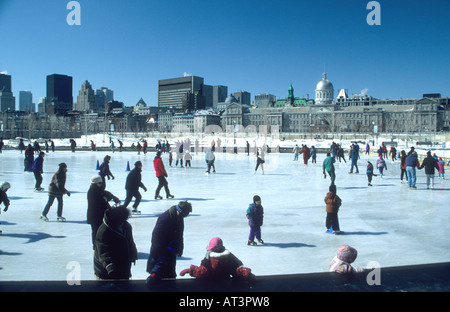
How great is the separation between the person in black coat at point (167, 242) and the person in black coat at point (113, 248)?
0.32 metres

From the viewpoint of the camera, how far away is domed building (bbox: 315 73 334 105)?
143000mm

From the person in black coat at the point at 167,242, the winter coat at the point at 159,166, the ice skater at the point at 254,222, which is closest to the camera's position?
the person in black coat at the point at 167,242

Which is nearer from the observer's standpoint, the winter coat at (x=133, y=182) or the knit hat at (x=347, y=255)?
the knit hat at (x=347, y=255)

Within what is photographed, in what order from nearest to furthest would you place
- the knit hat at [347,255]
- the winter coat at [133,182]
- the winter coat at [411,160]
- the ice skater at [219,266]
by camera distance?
the ice skater at [219,266]
the knit hat at [347,255]
the winter coat at [133,182]
the winter coat at [411,160]

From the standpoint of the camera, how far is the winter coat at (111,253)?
3.67m

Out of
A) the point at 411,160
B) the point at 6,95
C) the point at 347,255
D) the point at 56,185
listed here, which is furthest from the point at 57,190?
the point at 6,95

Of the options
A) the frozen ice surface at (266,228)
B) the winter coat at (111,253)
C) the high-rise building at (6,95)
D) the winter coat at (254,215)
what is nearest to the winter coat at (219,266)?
the winter coat at (111,253)

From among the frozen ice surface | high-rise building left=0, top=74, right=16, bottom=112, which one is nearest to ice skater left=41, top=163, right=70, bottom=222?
the frozen ice surface

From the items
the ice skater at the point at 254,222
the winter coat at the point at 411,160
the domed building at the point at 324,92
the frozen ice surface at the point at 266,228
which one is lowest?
the frozen ice surface at the point at 266,228

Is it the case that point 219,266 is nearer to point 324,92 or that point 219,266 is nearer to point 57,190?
point 57,190

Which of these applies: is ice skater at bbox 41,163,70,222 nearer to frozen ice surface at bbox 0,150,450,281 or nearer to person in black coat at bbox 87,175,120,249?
frozen ice surface at bbox 0,150,450,281

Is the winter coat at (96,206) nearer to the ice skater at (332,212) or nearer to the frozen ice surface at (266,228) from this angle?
the frozen ice surface at (266,228)

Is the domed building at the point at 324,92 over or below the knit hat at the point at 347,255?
over
